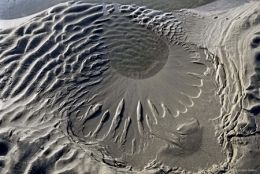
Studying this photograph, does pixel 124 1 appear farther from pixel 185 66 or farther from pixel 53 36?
pixel 185 66

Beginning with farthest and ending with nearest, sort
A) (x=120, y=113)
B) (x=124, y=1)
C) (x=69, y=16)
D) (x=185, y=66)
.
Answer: (x=124, y=1) < (x=69, y=16) < (x=185, y=66) < (x=120, y=113)

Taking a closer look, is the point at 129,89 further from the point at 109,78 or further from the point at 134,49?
the point at 134,49

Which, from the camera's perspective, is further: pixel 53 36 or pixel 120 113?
pixel 53 36

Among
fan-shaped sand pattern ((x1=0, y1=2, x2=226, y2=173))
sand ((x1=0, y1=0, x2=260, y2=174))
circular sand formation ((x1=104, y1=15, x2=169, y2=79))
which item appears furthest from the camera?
circular sand formation ((x1=104, y1=15, x2=169, y2=79))

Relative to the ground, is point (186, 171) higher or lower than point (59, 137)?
lower

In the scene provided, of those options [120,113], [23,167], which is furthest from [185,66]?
[23,167]

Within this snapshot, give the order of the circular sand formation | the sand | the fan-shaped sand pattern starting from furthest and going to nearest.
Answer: the circular sand formation
the fan-shaped sand pattern
the sand
